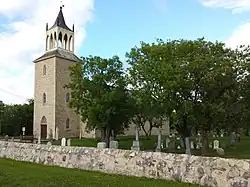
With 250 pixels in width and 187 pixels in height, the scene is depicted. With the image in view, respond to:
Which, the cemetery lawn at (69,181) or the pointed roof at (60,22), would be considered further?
the pointed roof at (60,22)

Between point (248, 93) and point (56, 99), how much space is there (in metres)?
33.1

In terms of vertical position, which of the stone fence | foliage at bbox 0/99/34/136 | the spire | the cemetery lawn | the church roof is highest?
the spire

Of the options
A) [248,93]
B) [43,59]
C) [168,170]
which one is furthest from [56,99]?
[168,170]

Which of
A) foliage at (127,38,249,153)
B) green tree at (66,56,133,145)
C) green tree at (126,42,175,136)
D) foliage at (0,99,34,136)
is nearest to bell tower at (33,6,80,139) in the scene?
foliage at (0,99,34,136)

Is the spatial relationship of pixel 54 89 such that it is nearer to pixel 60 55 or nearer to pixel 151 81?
pixel 60 55

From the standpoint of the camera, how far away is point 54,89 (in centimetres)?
Answer: 5575

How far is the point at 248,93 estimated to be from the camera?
93.8 ft

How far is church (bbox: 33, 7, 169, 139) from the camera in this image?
55312 mm

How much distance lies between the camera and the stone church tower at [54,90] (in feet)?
181

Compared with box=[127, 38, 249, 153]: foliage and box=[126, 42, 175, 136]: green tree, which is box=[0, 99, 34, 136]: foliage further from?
box=[127, 38, 249, 153]: foliage

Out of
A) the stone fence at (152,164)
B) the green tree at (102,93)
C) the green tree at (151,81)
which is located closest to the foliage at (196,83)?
the green tree at (151,81)

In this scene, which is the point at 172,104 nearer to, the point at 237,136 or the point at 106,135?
the point at 106,135

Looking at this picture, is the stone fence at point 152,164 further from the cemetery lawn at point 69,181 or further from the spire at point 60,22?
the spire at point 60,22

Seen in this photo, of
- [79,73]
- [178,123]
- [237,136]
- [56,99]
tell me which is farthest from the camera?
[56,99]
